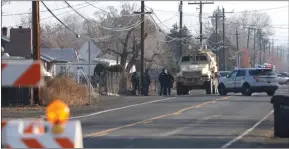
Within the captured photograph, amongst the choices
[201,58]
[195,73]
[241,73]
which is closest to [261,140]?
[241,73]

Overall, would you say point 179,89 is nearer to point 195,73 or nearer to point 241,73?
point 195,73

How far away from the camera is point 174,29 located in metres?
102

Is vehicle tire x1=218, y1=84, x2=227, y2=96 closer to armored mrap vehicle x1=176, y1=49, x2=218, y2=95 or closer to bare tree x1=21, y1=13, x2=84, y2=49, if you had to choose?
armored mrap vehicle x1=176, y1=49, x2=218, y2=95

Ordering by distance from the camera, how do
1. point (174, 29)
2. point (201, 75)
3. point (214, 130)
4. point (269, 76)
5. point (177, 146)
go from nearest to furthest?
point (177, 146), point (214, 130), point (269, 76), point (201, 75), point (174, 29)

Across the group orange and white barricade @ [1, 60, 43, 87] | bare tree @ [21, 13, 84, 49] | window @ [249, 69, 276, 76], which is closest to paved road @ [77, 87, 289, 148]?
orange and white barricade @ [1, 60, 43, 87]

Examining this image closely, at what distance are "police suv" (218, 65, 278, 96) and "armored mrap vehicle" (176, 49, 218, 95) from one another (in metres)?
2.24

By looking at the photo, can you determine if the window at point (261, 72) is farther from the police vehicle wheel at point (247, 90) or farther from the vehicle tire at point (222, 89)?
the vehicle tire at point (222, 89)

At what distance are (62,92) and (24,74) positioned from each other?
86.3 feet

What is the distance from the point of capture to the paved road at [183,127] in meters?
15.7

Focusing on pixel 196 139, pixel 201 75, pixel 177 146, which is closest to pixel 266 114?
pixel 196 139

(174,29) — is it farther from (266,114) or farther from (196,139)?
(196,139)

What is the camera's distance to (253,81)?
1647 inches

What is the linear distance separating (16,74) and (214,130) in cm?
1357

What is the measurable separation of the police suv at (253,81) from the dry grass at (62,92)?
41.6 feet
